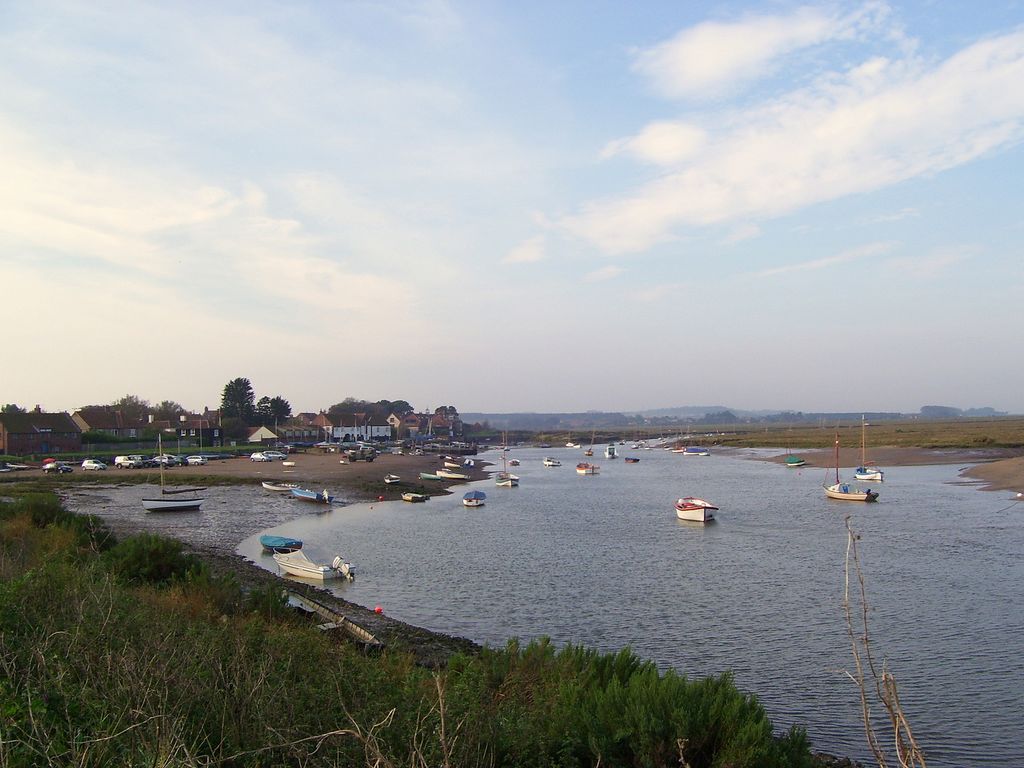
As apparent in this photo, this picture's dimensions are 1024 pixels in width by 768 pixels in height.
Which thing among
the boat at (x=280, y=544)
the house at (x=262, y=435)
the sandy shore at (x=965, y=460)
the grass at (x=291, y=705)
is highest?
the house at (x=262, y=435)

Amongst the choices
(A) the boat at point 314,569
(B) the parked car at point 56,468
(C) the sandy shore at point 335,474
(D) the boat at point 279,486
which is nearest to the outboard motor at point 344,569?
(A) the boat at point 314,569

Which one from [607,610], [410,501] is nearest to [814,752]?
[607,610]

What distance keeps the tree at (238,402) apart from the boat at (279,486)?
67756mm

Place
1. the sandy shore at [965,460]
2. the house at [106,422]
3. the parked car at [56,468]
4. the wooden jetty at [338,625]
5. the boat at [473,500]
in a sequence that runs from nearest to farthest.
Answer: the wooden jetty at [338,625], the boat at [473,500], the sandy shore at [965,460], the parked car at [56,468], the house at [106,422]

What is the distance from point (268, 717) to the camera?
7.45 m

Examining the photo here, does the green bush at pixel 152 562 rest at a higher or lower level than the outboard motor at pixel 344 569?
higher

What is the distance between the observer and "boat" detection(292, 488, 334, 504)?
2344 inches

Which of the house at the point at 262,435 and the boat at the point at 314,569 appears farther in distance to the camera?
the house at the point at 262,435

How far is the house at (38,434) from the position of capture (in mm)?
87981

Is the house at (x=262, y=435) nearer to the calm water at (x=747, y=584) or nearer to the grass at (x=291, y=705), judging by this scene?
the calm water at (x=747, y=584)

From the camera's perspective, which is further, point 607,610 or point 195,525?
point 195,525

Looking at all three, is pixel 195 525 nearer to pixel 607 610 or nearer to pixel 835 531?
pixel 607 610

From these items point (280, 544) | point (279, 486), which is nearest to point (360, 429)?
point (279, 486)

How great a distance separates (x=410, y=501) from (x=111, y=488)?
976 inches
